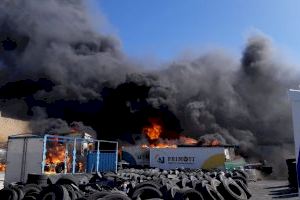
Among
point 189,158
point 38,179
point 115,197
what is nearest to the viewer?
point 115,197

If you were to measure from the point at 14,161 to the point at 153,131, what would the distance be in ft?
143

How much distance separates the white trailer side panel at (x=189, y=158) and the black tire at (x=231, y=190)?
1782 centimetres

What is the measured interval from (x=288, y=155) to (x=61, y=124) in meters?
37.1

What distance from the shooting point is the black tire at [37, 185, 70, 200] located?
10.9 m

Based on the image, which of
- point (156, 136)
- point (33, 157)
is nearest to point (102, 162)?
point (33, 157)

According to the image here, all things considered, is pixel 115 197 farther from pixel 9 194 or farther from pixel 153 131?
pixel 153 131

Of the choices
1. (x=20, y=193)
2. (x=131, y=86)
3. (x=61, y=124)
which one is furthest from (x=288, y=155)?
(x=20, y=193)

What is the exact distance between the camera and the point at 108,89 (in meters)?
64.8

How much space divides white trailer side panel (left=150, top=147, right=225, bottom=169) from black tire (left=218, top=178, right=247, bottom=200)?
1782 cm

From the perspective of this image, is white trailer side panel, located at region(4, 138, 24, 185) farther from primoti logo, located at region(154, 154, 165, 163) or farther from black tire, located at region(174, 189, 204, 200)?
primoti logo, located at region(154, 154, 165, 163)

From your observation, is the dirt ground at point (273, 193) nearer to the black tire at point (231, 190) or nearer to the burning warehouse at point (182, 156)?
the black tire at point (231, 190)

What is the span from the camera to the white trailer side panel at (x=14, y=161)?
18.2 meters

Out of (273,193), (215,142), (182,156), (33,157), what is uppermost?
(215,142)

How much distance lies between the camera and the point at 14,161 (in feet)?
60.2
